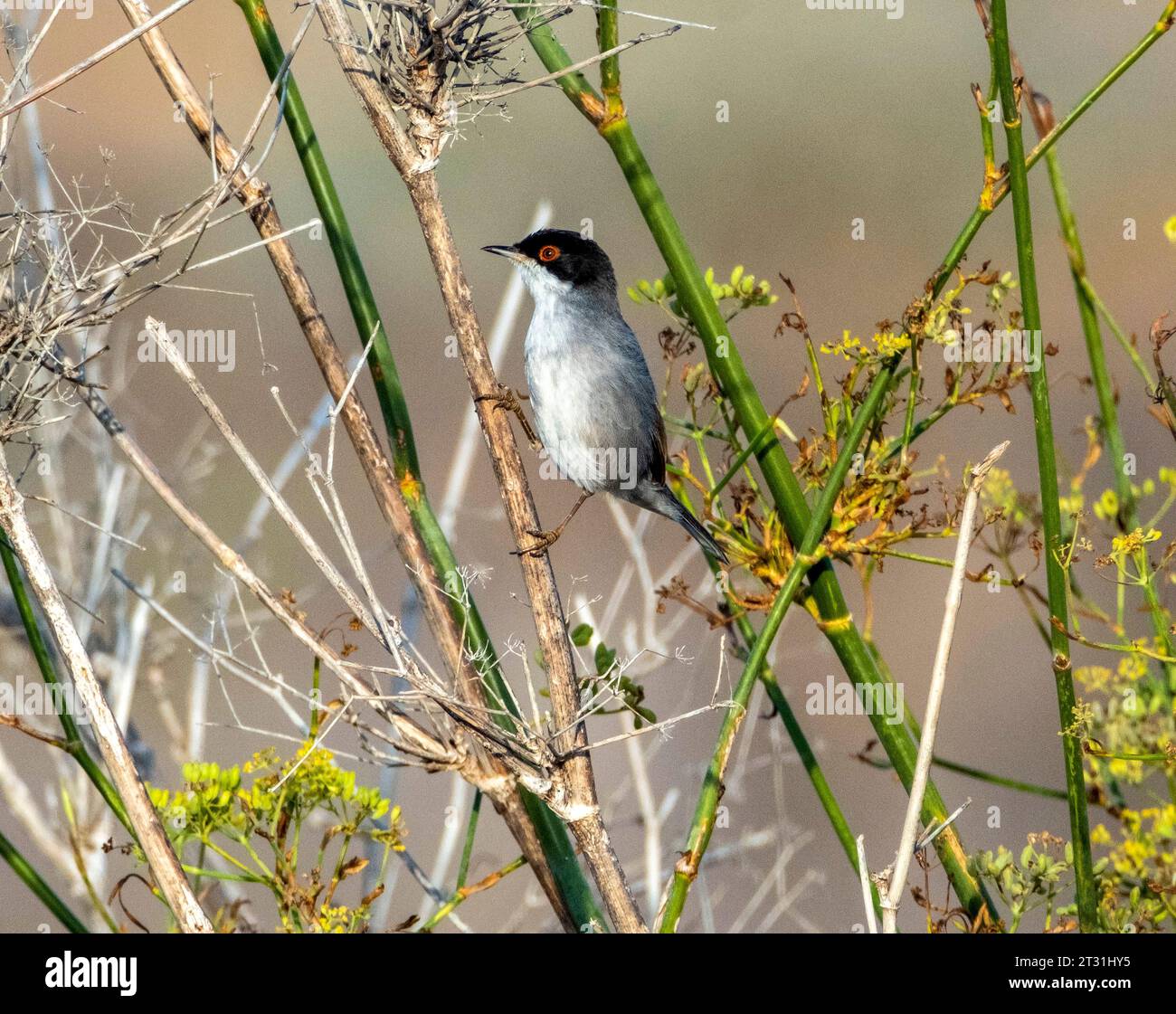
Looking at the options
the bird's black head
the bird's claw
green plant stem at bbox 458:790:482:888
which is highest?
the bird's black head

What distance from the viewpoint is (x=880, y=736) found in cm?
223

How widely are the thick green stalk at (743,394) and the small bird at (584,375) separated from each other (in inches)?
→ 66.3

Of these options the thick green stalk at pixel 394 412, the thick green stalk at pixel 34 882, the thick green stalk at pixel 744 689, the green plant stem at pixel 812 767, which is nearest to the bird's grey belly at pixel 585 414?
the thick green stalk at pixel 394 412

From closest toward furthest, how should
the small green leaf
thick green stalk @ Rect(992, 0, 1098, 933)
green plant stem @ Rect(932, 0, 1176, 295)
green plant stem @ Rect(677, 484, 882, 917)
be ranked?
thick green stalk @ Rect(992, 0, 1098, 933)
green plant stem @ Rect(932, 0, 1176, 295)
green plant stem @ Rect(677, 484, 882, 917)
the small green leaf

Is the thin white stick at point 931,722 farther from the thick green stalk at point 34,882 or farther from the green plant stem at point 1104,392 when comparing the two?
the thick green stalk at point 34,882

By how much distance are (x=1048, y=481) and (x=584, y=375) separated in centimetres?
229

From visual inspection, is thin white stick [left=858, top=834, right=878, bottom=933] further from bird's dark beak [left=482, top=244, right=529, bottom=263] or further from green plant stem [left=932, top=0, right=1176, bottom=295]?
bird's dark beak [left=482, top=244, right=529, bottom=263]

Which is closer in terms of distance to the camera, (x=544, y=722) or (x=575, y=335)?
(x=544, y=722)

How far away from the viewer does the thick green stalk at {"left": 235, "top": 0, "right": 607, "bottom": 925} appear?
2238 millimetres

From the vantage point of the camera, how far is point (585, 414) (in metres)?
4.02

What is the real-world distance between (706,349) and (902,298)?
8673mm

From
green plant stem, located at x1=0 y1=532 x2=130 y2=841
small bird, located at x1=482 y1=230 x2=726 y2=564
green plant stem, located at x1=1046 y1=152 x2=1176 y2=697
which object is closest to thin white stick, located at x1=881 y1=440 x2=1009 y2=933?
green plant stem, located at x1=1046 y1=152 x2=1176 y2=697
